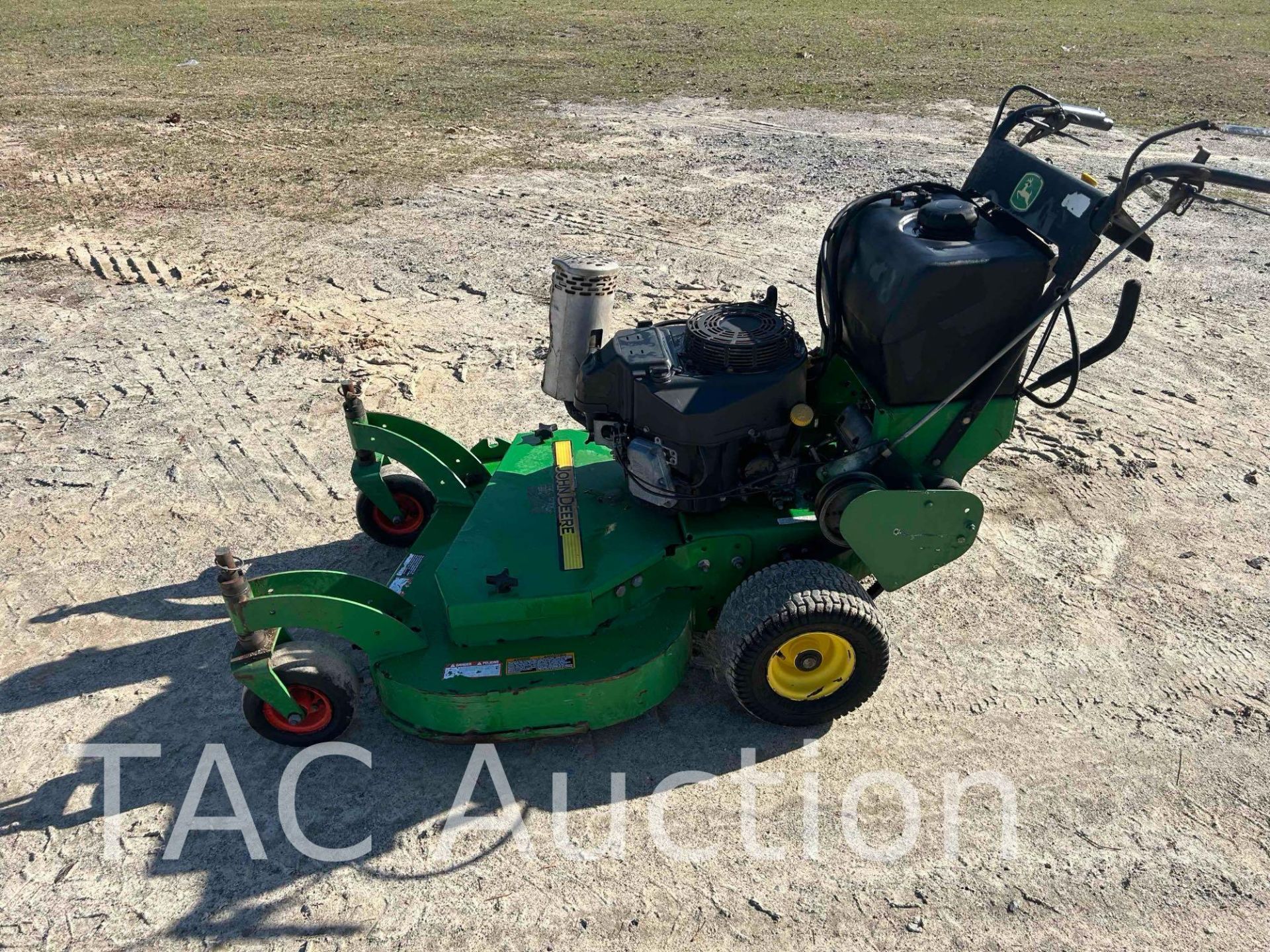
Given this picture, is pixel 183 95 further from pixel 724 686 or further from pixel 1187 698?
pixel 1187 698

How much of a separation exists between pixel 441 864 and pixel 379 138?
449 inches

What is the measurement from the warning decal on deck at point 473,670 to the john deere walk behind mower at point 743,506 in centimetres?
2

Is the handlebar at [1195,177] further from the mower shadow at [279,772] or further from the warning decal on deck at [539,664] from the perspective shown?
the warning decal on deck at [539,664]

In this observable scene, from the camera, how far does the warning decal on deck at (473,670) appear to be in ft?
14.8

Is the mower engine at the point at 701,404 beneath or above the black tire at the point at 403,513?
above

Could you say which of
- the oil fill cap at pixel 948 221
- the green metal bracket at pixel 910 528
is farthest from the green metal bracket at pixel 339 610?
the oil fill cap at pixel 948 221

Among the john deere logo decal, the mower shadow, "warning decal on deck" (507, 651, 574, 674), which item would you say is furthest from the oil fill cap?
"warning decal on deck" (507, 651, 574, 674)

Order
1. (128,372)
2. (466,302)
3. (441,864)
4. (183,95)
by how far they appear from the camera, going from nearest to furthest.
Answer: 1. (441,864)
2. (128,372)
3. (466,302)
4. (183,95)

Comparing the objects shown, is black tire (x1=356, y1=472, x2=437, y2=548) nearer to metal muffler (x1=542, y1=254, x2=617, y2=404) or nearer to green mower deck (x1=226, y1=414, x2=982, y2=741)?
green mower deck (x1=226, y1=414, x2=982, y2=741)

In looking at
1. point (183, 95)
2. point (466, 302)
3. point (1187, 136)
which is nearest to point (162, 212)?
point (466, 302)

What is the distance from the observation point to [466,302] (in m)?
8.98

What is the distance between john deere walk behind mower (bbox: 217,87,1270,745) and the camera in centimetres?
440

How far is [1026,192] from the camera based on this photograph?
4.70 meters
